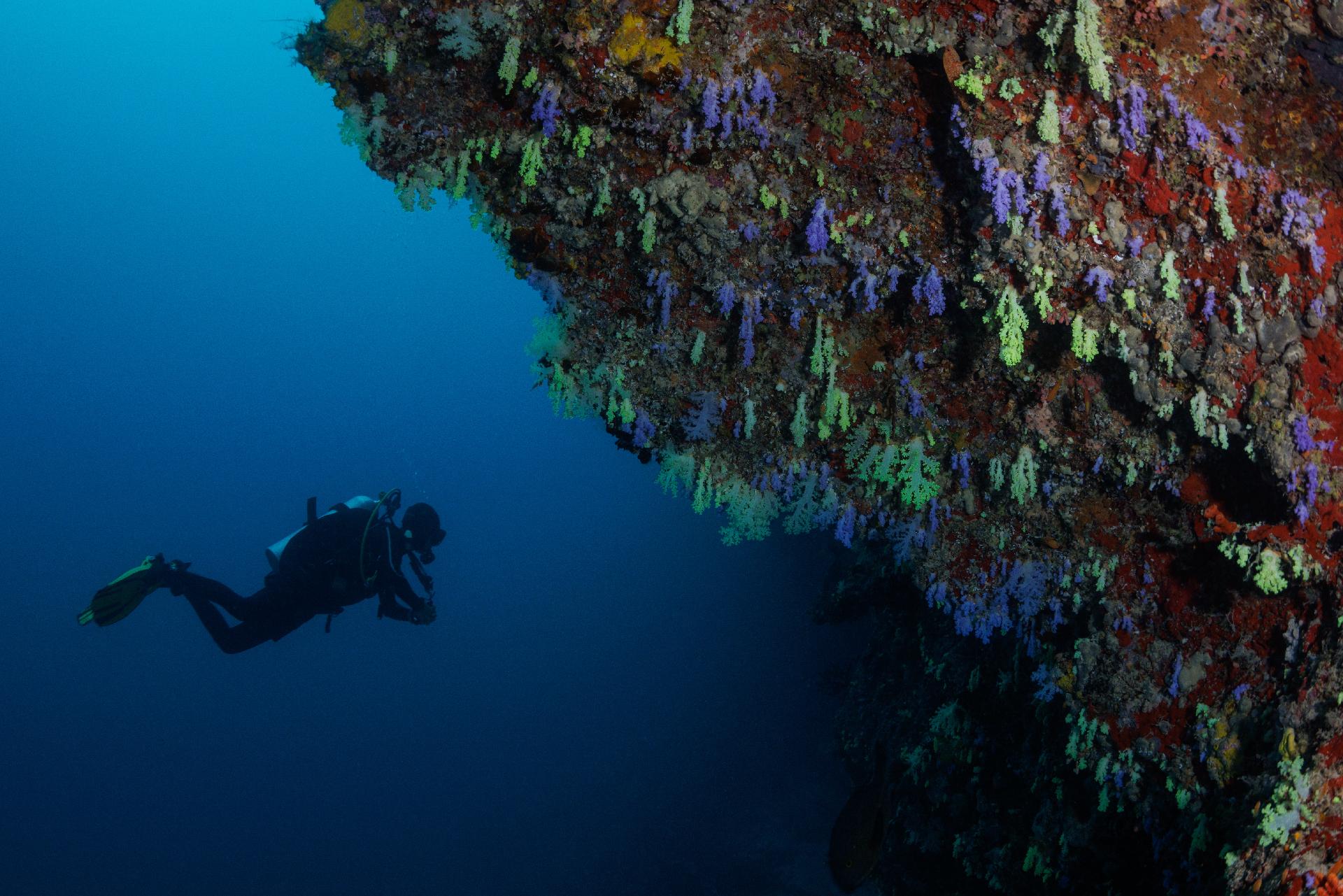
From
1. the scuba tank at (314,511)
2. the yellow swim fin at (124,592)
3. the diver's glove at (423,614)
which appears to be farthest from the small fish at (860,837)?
the yellow swim fin at (124,592)

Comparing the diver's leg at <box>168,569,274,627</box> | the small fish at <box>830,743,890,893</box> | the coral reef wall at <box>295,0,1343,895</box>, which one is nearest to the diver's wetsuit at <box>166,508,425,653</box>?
the diver's leg at <box>168,569,274,627</box>

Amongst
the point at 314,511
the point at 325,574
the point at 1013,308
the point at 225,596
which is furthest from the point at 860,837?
the point at 225,596

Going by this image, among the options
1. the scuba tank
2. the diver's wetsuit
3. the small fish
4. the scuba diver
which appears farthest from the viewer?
the scuba tank

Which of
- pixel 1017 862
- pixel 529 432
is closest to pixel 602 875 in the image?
pixel 1017 862

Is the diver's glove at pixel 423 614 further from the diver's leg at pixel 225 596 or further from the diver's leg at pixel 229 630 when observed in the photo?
the diver's leg at pixel 229 630

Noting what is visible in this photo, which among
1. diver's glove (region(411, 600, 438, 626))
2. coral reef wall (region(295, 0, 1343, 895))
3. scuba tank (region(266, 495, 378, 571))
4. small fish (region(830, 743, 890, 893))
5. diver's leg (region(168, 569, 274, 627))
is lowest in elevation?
small fish (region(830, 743, 890, 893))

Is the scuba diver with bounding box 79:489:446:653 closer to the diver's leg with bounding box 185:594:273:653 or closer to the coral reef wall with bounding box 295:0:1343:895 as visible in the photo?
the diver's leg with bounding box 185:594:273:653

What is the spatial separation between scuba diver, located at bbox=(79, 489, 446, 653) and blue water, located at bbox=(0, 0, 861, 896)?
295 inches

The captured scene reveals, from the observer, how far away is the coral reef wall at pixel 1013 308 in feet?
7.47

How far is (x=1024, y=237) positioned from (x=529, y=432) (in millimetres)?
107910

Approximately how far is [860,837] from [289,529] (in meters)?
91.2

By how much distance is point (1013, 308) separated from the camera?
2652 mm

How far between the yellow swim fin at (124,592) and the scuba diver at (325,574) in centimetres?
1

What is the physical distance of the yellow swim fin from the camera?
32.1 ft
